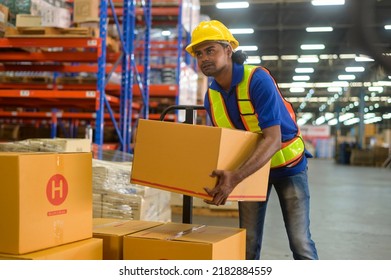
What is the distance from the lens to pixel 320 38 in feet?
62.5

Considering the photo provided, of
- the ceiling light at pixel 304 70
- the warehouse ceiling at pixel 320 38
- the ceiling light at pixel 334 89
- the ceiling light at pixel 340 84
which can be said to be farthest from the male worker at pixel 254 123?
the ceiling light at pixel 334 89

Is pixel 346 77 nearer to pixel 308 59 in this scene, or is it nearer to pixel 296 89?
pixel 308 59

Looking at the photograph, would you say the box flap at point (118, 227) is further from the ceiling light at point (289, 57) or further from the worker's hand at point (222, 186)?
the ceiling light at point (289, 57)

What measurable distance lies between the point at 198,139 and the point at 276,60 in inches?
954

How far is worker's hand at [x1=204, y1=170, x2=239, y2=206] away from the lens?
2023 mm

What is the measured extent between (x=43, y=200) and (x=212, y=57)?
1.03m

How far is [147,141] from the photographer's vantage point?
2.21 meters

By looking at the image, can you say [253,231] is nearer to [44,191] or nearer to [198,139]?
[198,139]

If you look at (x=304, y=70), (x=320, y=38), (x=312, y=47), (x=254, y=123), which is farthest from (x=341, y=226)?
(x=304, y=70)

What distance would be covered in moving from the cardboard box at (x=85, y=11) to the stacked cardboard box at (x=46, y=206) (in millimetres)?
4009

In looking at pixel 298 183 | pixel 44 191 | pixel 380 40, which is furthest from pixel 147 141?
pixel 380 40

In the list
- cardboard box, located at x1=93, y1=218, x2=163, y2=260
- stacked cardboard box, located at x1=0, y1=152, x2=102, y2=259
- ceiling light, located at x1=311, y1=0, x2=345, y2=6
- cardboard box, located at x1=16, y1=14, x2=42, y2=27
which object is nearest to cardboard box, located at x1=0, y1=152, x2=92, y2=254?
stacked cardboard box, located at x1=0, y1=152, x2=102, y2=259

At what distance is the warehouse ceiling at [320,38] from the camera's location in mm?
1296

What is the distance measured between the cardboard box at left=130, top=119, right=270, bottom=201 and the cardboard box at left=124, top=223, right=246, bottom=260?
190 mm
